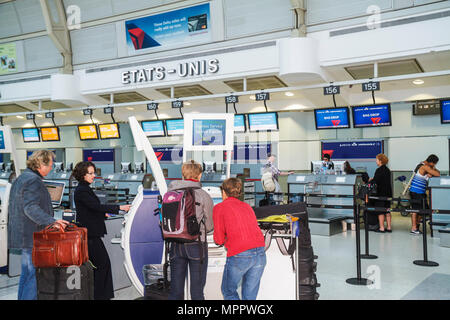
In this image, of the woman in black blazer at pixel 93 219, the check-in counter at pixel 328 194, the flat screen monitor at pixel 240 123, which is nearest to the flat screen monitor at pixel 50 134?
the flat screen monitor at pixel 240 123

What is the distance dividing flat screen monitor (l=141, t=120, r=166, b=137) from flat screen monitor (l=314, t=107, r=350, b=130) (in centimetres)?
469

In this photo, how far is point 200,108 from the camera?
14180mm

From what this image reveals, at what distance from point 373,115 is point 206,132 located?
5.59m

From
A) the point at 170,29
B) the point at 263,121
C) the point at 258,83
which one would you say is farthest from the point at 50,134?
the point at 263,121

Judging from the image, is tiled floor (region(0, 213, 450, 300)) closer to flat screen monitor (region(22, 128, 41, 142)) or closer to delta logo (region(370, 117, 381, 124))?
delta logo (region(370, 117, 381, 124))

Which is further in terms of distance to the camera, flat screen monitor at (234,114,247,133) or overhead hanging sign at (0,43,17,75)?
overhead hanging sign at (0,43,17,75)

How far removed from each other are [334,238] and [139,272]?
16.8 feet

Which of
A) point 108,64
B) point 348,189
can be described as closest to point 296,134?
point 348,189

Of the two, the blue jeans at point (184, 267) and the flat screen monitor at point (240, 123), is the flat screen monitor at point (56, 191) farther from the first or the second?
the flat screen monitor at point (240, 123)

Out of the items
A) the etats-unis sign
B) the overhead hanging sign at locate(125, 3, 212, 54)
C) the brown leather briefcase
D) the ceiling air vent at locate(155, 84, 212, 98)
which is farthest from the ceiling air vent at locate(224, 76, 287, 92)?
the brown leather briefcase

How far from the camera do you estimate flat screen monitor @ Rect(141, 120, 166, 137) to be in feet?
40.6

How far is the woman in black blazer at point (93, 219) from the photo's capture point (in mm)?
3959

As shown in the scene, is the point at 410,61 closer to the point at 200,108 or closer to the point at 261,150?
the point at 261,150

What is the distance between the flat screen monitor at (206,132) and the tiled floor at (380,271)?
6.25 ft
